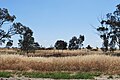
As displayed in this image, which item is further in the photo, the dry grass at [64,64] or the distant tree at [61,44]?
the distant tree at [61,44]

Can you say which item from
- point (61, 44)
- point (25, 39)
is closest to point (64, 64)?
point (25, 39)

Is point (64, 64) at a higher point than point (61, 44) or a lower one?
lower

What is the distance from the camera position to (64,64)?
2741 centimetres

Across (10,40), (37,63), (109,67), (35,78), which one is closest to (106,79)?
(35,78)

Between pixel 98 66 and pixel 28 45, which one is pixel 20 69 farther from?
pixel 28 45

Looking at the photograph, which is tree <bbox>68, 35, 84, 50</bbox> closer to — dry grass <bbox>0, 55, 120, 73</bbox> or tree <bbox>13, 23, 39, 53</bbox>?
tree <bbox>13, 23, 39, 53</bbox>

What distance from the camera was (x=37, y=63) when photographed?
27609 mm

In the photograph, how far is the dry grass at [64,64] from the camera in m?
27.0

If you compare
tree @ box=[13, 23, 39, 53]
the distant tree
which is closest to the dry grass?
tree @ box=[13, 23, 39, 53]

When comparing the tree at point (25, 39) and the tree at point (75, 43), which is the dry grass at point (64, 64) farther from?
the tree at point (75, 43)

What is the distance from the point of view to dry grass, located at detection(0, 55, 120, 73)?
27.0 m

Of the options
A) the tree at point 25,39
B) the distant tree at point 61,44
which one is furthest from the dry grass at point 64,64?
the distant tree at point 61,44

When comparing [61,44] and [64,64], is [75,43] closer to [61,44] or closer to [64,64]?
[61,44]

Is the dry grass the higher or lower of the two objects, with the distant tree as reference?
lower
